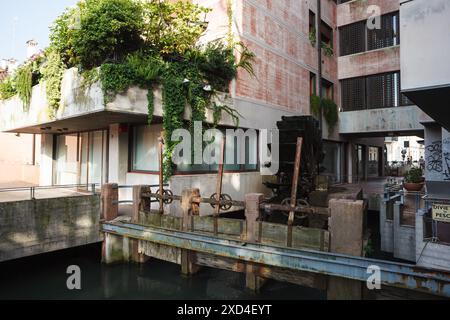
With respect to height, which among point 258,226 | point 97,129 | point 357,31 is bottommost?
point 258,226

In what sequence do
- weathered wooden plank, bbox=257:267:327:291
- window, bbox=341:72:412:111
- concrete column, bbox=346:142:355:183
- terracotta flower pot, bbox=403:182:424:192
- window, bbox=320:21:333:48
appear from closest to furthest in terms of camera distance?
weathered wooden plank, bbox=257:267:327:291
terracotta flower pot, bbox=403:182:424:192
window, bbox=341:72:412:111
window, bbox=320:21:333:48
concrete column, bbox=346:142:355:183

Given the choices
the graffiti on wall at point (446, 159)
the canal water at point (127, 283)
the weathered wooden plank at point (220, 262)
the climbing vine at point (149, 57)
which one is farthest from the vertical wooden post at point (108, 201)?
the graffiti on wall at point (446, 159)

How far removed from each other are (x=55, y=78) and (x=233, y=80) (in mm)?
6472

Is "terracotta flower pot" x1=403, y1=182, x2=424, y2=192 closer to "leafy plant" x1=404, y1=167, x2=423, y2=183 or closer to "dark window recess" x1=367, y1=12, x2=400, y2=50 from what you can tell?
"leafy plant" x1=404, y1=167, x2=423, y2=183

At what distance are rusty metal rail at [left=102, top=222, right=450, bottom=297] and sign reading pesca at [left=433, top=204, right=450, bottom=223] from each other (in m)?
3.20

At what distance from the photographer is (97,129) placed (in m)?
13.5

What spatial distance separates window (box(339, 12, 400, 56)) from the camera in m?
17.9

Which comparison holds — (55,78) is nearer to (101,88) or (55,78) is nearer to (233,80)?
(101,88)

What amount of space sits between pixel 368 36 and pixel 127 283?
18.8 meters

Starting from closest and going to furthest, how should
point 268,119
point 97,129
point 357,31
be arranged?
1. point 97,129
2. point 268,119
3. point 357,31

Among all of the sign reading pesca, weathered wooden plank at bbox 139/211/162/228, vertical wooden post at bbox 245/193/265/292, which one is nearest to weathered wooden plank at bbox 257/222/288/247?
vertical wooden post at bbox 245/193/265/292

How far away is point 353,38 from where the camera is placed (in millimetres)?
A: 19562

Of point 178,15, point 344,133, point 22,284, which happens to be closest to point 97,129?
point 178,15

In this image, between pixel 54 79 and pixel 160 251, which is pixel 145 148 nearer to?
pixel 54 79
